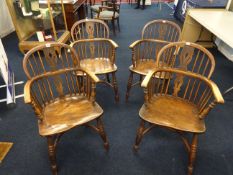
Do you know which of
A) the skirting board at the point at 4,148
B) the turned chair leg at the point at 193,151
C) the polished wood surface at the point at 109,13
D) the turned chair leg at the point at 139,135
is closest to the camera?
the turned chair leg at the point at 193,151

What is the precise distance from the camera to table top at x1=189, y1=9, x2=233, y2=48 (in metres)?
1.97

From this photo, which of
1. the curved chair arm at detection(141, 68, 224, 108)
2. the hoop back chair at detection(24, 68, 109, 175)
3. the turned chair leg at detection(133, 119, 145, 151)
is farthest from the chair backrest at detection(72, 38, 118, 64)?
the turned chair leg at detection(133, 119, 145, 151)

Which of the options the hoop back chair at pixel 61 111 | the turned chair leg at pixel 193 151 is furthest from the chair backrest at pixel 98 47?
the turned chair leg at pixel 193 151

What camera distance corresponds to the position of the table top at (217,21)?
197 centimetres

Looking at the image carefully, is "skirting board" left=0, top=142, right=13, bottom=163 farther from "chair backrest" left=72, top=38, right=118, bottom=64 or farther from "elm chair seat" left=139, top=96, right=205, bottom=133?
"elm chair seat" left=139, top=96, right=205, bottom=133

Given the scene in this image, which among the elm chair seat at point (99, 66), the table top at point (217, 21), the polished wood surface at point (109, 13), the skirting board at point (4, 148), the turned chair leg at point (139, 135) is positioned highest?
the table top at point (217, 21)

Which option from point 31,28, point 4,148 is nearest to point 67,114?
point 4,148

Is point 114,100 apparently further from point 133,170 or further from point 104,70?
point 133,170

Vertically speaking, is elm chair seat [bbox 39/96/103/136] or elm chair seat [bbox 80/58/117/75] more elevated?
elm chair seat [bbox 80/58/117/75]

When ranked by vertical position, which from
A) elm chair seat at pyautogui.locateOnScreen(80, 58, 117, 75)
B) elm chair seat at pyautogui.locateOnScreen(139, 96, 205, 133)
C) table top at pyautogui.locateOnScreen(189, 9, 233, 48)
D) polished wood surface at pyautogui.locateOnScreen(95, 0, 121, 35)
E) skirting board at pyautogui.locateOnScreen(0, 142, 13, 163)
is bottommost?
skirting board at pyautogui.locateOnScreen(0, 142, 13, 163)

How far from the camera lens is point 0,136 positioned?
1.70 metres

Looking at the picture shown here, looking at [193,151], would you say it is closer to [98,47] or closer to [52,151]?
[52,151]

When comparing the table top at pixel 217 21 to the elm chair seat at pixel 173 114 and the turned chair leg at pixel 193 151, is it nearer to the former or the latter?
the elm chair seat at pixel 173 114

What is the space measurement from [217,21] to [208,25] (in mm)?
223
